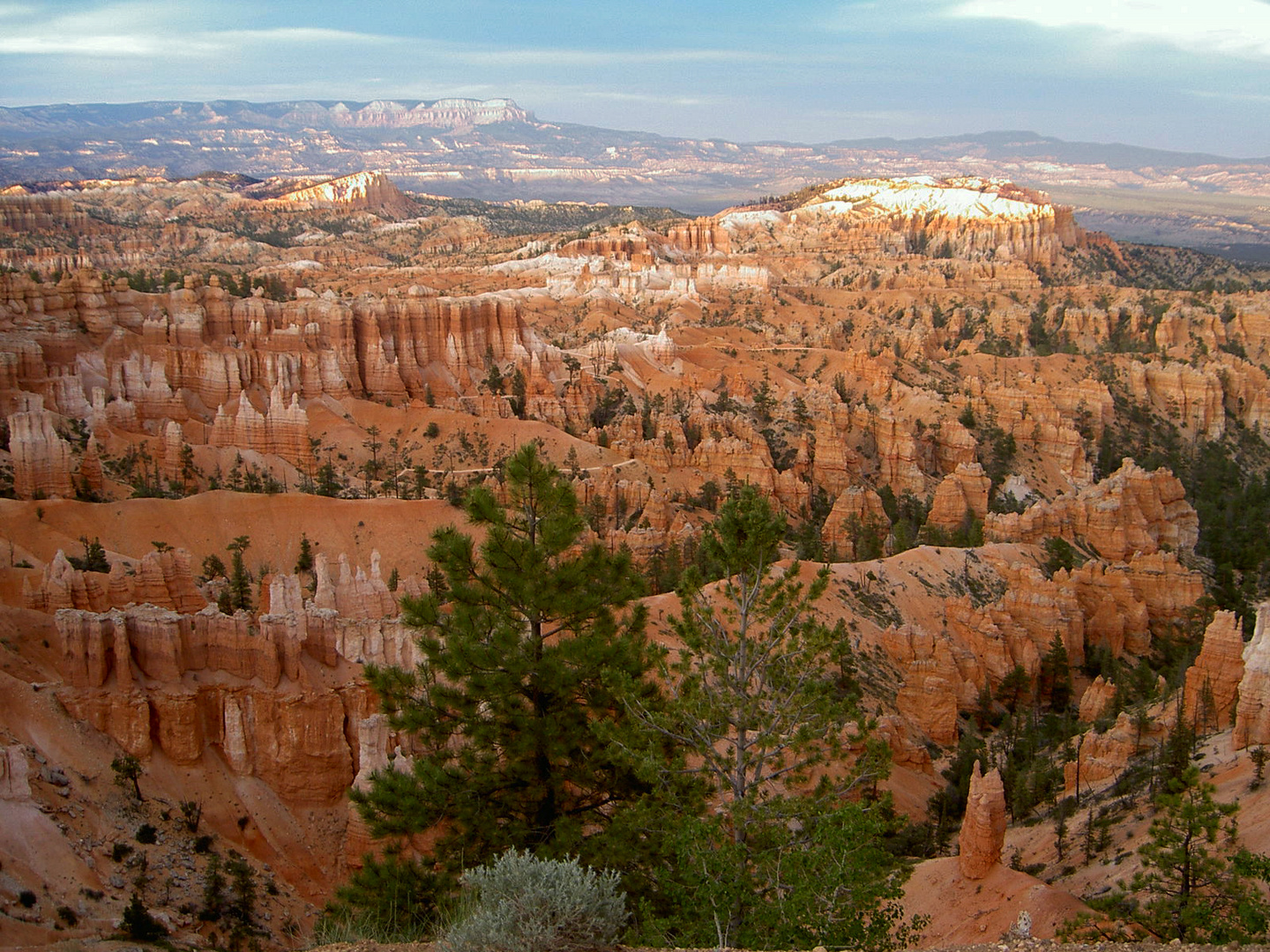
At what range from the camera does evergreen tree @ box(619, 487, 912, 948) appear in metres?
11.3

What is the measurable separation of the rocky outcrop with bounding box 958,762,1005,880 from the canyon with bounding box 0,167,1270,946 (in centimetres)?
5

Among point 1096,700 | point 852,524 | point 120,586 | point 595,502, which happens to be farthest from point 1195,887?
point 852,524

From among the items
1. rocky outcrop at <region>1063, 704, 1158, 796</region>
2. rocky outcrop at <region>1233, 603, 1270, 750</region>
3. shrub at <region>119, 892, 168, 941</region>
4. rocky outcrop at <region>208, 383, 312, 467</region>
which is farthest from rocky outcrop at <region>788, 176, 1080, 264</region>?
shrub at <region>119, 892, 168, 941</region>

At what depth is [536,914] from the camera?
902cm

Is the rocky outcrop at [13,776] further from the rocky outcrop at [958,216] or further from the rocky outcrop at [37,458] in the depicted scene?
the rocky outcrop at [958,216]

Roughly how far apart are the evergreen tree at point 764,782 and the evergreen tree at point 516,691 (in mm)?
1251

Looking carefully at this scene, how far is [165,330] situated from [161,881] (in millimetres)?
39649

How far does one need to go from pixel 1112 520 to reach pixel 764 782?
1488 inches

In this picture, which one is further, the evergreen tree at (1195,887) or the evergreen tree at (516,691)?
the evergreen tree at (516,691)

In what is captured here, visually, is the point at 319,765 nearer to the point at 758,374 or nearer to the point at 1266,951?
the point at 1266,951

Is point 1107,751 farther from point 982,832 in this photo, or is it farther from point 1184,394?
point 1184,394

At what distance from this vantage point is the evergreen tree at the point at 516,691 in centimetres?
1486

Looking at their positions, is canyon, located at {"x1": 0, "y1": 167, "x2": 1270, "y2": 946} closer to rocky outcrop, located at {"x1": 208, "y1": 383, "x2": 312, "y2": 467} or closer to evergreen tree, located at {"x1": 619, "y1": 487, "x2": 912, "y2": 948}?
rocky outcrop, located at {"x1": 208, "y1": 383, "x2": 312, "y2": 467}

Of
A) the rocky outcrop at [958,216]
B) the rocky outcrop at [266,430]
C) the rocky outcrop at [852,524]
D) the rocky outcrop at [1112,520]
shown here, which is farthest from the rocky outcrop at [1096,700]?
the rocky outcrop at [958,216]
